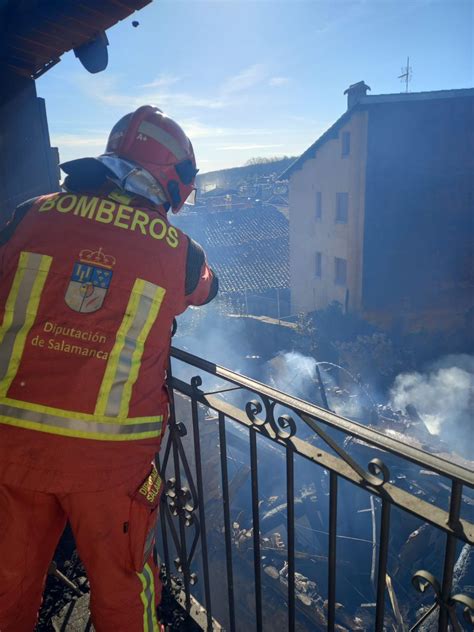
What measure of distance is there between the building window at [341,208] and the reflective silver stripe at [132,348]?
1826 centimetres

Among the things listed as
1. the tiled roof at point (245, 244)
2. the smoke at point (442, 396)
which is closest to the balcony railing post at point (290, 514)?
the smoke at point (442, 396)

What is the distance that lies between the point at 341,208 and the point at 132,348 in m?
18.9

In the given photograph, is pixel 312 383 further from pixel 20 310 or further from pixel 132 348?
pixel 20 310

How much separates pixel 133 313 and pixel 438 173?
1901 centimetres

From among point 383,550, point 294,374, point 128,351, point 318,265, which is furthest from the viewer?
point 318,265

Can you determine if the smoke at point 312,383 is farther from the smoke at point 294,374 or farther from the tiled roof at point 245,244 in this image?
the tiled roof at point 245,244

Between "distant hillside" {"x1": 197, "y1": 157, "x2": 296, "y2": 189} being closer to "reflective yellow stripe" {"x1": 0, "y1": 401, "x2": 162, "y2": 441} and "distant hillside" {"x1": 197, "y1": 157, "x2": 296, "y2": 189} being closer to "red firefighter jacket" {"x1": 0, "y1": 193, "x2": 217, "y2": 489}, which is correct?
"red firefighter jacket" {"x1": 0, "y1": 193, "x2": 217, "y2": 489}

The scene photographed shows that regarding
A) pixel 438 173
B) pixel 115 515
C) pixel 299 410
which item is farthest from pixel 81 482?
pixel 438 173

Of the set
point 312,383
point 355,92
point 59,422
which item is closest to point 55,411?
point 59,422

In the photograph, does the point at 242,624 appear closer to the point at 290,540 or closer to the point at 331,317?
the point at 290,540

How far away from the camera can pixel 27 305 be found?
172cm

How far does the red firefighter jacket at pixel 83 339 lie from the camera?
5.37 ft

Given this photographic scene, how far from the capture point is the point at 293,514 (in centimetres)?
182

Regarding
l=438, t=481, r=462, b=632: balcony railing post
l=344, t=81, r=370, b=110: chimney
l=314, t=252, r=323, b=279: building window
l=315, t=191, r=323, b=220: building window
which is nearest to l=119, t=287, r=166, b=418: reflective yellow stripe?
l=438, t=481, r=462, b=632: balcony railing post
